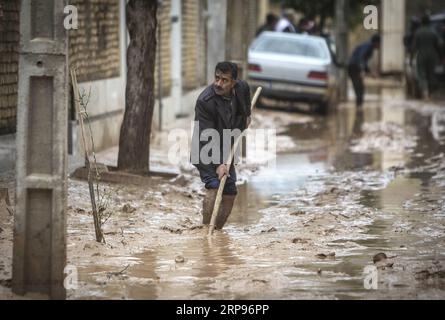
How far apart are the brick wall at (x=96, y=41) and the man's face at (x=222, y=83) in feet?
17.2

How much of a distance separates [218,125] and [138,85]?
3.14 metres

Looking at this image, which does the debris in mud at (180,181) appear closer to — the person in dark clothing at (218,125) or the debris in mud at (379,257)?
the person in dark clothing at (218,125)

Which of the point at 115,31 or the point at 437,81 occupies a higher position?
the point at 115,31

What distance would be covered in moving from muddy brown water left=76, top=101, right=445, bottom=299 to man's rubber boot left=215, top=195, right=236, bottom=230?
10cm

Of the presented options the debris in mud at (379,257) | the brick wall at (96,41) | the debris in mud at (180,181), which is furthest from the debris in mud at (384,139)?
the debris in mud at (379,257)

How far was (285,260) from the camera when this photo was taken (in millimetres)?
9164

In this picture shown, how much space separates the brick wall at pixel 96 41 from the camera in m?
15.9

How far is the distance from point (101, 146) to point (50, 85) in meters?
9.40

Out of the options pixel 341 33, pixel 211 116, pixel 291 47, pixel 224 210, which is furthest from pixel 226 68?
pixel 341 33

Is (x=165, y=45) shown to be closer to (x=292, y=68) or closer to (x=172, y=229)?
(x=292, y=68)

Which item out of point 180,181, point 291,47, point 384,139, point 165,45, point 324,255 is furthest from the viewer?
point 291,47
